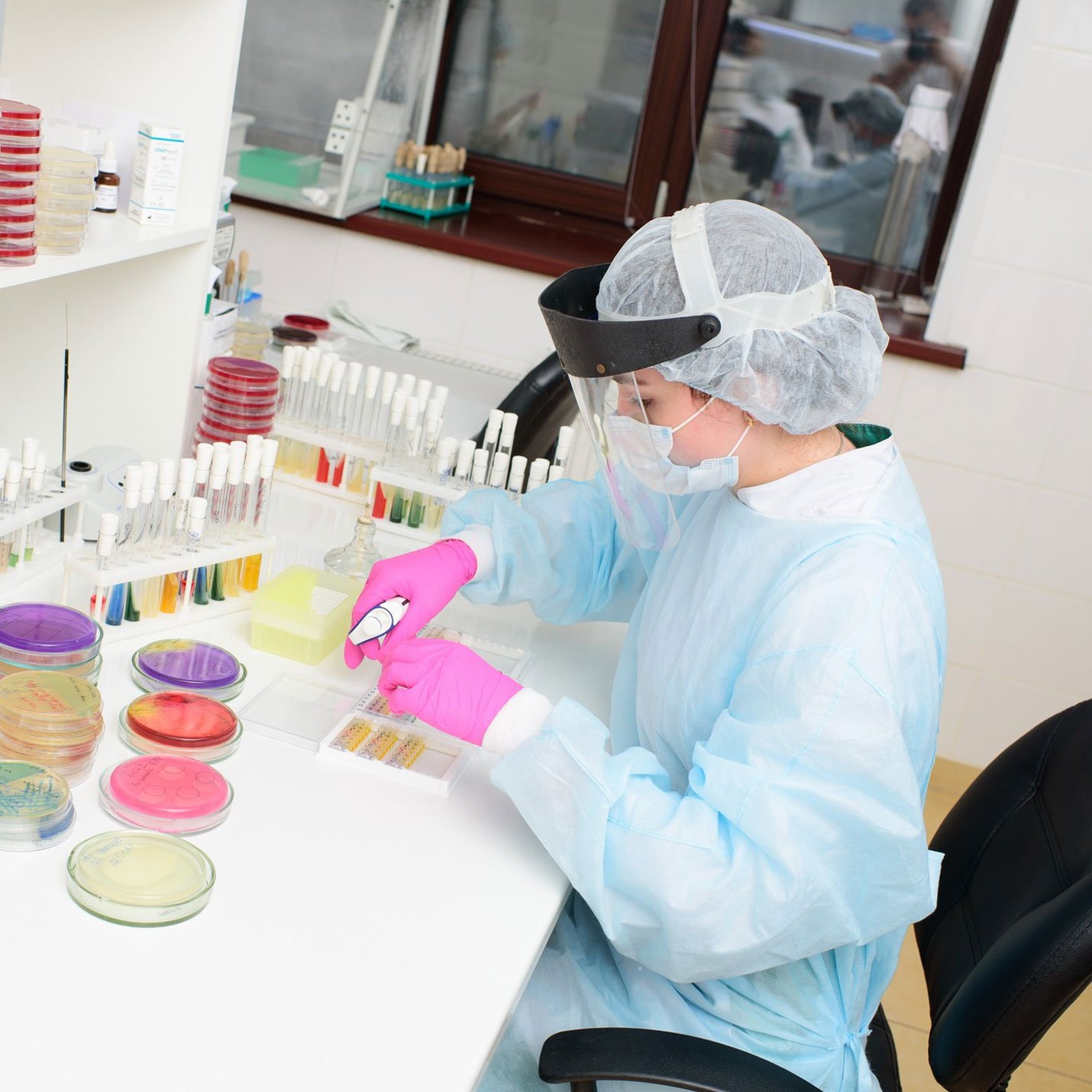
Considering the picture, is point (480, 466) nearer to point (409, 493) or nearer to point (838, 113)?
point (409, 493)

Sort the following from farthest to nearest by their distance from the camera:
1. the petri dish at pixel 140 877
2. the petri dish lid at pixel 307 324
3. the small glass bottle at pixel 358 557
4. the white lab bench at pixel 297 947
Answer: the petri dish lid at pixel 307 324 → the small glass bottle at pixel 358 557 → the petri dish at pixel 140 877 → the white lab bench at pixel 297 947

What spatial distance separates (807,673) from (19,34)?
4.49ft

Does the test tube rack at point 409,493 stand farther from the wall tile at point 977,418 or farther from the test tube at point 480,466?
the wall tile at point 977,418

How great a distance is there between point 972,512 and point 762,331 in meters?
2.09

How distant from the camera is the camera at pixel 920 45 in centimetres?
323

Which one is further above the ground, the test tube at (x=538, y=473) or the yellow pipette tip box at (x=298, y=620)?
the test tube at (x=538, y=473)

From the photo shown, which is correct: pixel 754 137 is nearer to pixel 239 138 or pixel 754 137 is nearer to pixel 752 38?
pixel 752 38

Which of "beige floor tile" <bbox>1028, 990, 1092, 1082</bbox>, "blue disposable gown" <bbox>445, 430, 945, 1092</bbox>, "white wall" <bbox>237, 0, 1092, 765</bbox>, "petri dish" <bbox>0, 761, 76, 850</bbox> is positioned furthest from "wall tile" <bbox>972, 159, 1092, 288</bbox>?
"petri dish" <bbox>0, 761, 76, 850</bbox>

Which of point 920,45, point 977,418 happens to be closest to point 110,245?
point 977,418

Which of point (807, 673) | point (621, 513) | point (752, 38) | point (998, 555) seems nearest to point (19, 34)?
point (621, 513)

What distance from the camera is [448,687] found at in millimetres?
1293

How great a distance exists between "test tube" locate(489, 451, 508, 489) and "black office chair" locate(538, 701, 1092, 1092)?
0.83 meters

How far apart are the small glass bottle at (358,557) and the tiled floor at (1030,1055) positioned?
1.35 meters

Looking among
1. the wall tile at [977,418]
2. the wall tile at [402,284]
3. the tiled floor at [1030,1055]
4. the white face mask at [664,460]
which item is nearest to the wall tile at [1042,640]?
the wall tile at [977,418]
